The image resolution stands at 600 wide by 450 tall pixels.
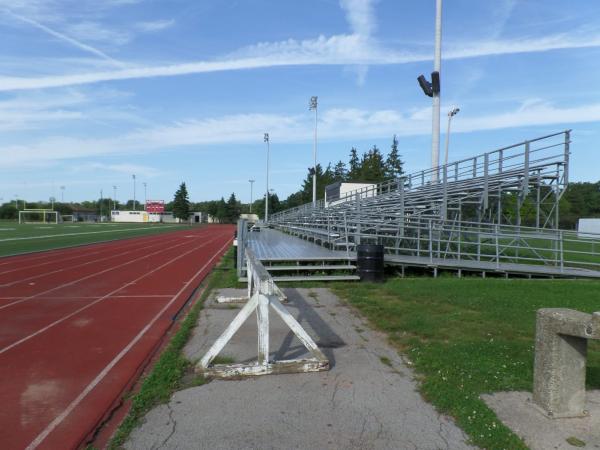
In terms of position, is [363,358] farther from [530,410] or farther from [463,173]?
[463,173]

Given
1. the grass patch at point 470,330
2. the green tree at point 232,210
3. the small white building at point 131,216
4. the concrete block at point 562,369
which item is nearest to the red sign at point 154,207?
the small white building at point 131,216

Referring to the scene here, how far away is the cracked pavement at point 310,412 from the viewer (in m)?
3.79

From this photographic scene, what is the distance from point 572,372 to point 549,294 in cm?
687

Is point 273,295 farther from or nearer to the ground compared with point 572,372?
farther from the ground

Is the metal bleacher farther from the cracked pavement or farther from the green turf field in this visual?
the green turf field

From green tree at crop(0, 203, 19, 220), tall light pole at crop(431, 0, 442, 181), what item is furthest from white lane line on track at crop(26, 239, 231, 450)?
green tree at crop(0, 203, 19, 220)

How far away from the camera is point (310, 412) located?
14.2 feet

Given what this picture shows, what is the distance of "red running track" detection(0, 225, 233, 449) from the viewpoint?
14.2 feet

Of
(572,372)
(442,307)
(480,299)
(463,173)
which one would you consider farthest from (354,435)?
(463,173)

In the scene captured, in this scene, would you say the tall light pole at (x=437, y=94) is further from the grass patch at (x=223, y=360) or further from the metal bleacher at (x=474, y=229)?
the grass patch at (x=223, y=360)

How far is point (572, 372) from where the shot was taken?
4109 mm

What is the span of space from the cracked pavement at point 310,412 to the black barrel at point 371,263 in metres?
5.45

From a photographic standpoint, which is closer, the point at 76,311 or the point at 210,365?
the point at 210,365

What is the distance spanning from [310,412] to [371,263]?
25.4 feet
